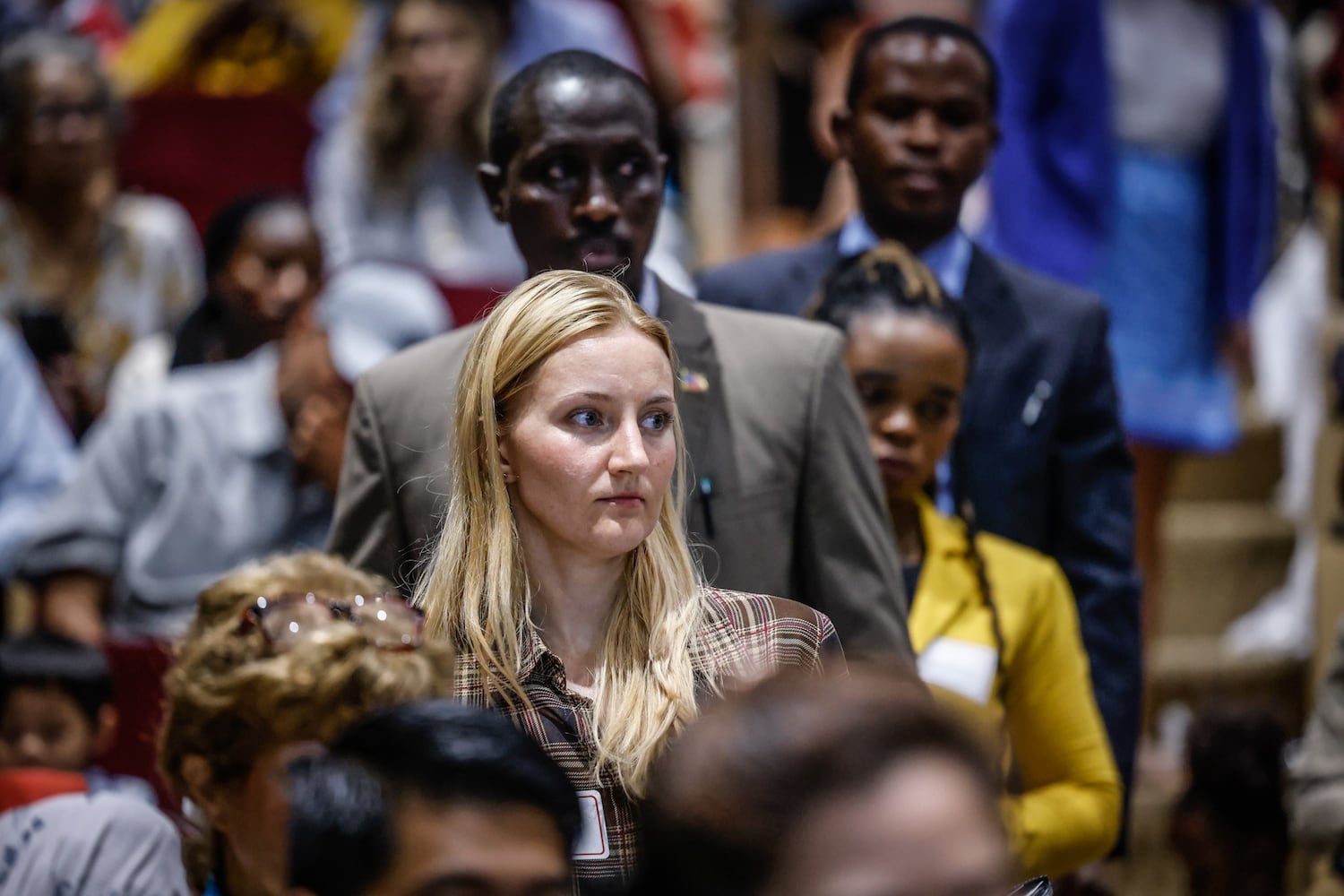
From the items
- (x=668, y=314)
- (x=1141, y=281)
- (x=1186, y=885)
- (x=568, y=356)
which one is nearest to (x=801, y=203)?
(x=1141, y=281)

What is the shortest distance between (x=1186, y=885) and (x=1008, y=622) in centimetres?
193

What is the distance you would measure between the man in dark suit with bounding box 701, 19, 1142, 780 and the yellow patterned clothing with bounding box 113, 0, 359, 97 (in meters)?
3.78

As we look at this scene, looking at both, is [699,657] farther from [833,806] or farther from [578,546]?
[833,806]

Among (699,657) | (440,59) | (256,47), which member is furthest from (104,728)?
(256,47)

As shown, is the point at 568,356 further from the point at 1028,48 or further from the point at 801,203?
the point at 801,203

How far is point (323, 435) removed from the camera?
4746 millimetres

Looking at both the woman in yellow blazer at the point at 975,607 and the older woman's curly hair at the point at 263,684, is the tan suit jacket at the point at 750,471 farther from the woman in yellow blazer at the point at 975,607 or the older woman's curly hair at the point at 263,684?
the woman in yellow blazer at the point at 975,607

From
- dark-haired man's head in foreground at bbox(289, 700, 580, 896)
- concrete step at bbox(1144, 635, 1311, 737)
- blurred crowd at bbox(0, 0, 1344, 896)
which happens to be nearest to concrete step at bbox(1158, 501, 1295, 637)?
blurred crowd at bbox(0, 0, 1344, 896)

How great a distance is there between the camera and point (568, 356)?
2.61 m

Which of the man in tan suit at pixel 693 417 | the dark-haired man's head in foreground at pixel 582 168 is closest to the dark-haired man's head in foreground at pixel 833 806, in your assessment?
the man in tan suit at pixel 693 417

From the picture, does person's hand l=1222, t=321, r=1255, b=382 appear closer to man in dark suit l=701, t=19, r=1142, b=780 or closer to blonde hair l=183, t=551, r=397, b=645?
man in dark suit l=701, t=19, r=1142, b=780

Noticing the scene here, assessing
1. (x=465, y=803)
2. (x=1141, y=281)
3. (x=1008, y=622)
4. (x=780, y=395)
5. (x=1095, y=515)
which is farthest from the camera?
(x=1141, y=281)

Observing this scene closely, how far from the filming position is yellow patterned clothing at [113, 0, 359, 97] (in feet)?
24.7

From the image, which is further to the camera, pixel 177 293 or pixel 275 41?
pixel 275 41
